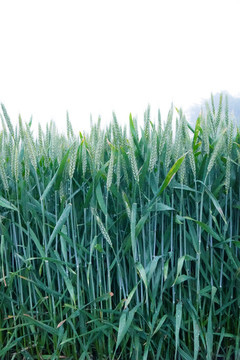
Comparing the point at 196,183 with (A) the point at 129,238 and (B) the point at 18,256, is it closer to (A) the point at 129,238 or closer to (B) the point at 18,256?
(A) the point at 129,238

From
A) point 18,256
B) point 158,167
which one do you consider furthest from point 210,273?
point 18,256

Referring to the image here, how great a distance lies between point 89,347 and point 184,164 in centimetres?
70

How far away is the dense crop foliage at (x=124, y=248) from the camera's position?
1.19 meters

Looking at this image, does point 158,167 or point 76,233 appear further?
point 76,233

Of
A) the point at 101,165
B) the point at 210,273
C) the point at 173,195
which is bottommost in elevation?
the point at 210,273

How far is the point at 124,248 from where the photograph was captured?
123cm

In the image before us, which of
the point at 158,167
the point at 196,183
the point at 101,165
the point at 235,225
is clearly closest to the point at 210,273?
the point at 235,225

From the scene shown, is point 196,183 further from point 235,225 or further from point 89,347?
point 89,347

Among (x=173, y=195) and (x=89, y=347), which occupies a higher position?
(x=173, y=195)

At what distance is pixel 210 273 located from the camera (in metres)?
1.29

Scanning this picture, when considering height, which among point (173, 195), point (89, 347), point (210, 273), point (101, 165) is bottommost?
point (89, 347)

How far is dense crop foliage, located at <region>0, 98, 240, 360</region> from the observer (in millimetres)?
1194

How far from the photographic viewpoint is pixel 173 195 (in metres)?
1.24

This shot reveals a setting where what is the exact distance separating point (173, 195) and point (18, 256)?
56cm
